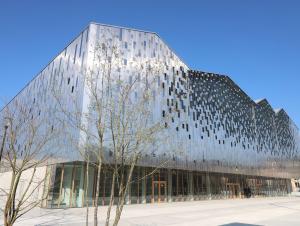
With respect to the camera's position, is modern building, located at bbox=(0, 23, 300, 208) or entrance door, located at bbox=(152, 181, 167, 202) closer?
modern building, located at bbox=(0, 23, 300, 208)

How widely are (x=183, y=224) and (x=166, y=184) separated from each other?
1904 centimetres

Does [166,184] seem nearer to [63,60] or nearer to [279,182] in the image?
[63,60]

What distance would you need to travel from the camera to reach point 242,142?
4669 centimetres

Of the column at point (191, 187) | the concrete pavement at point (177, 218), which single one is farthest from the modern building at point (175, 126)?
the concrete pavement at point (177, 218)

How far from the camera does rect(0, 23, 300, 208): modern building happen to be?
25844 millimetres

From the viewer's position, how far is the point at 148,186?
31656 mm

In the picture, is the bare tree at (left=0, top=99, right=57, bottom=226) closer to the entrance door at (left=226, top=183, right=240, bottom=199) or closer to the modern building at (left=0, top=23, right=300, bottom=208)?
the modern building at (left=0, top=23, right=300, bottom=208)

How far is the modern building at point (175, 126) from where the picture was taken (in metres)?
25.8

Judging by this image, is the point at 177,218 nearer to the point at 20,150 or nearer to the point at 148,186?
the point at 20,150

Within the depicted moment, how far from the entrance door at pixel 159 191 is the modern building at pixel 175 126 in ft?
0.18

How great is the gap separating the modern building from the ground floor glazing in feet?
0.28

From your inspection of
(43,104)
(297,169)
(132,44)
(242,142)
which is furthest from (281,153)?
(43,104)

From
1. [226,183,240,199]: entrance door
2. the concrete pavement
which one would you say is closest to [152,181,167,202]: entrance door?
the concrete pavement

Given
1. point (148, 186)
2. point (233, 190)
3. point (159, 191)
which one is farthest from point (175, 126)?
point (233, 190)
